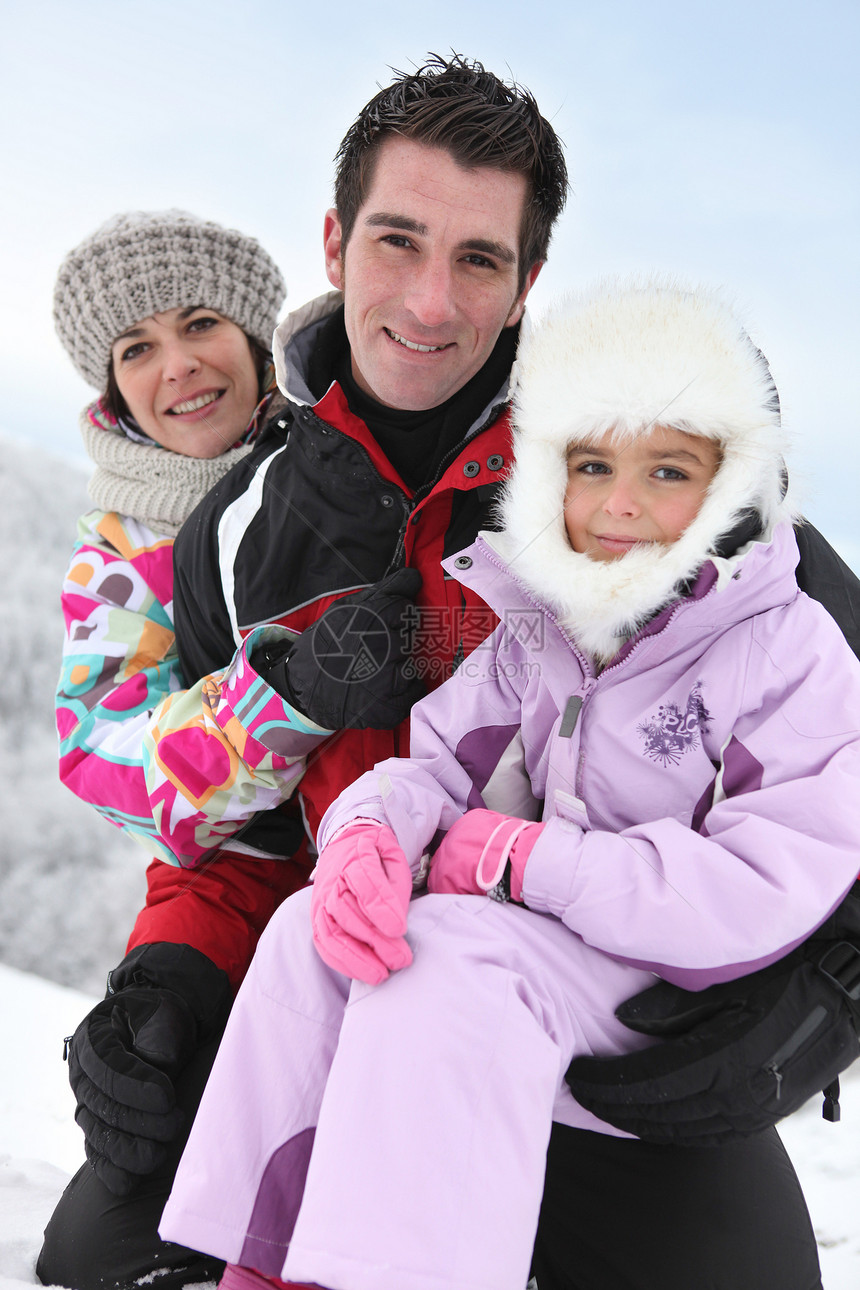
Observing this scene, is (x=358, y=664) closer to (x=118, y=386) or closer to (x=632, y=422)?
(x=632, y=422)

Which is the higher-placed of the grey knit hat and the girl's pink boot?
the grey knit hat

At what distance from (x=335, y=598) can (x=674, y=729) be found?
602mm

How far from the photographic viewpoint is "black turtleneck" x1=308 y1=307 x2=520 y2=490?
4.82 feet

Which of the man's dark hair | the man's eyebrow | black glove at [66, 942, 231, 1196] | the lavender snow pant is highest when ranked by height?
the man's dark hair

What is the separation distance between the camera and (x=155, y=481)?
1677 millimetres

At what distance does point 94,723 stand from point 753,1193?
119cm

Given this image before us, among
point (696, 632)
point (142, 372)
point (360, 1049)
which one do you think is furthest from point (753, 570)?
point (142, 372)

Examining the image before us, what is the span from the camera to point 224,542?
1.50m

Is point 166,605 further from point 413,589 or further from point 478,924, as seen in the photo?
point 478,924

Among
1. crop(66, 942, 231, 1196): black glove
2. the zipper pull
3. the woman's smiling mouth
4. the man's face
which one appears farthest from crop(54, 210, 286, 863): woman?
the zipper pull

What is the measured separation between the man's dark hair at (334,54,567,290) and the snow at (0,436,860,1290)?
1.65m

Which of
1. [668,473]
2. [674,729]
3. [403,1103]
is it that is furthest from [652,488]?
[403,1103]

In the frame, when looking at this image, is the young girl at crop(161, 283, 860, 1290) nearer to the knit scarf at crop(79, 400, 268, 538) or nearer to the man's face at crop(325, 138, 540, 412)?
the man's face at crop(325, 138, 540, 412)

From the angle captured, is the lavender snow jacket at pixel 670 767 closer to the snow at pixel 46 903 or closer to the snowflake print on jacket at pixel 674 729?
the snowflake print on jacket at pixel 674 729
